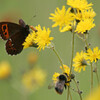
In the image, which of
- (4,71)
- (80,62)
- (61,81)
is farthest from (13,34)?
(4,71)

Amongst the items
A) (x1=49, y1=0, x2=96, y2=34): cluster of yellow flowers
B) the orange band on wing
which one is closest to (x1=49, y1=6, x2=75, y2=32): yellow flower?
(x1=49, y1=0, x2=96, y2=34): cluster of yellow flowers

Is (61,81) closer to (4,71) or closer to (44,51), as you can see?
(4,71)

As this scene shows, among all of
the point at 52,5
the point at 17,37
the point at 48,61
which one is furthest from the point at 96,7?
the point at 17,37

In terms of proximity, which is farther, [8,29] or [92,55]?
[8,29]

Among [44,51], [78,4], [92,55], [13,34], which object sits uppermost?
[44,51]

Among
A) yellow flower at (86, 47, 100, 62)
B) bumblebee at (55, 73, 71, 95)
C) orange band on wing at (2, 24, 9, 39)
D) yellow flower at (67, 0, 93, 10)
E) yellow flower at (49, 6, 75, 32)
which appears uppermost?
orange band on wing at (2, 24, 9, 39)

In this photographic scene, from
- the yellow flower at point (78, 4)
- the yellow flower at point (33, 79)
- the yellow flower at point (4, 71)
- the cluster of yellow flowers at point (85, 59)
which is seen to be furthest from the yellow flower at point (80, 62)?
the yellow flower at point (4, 71)

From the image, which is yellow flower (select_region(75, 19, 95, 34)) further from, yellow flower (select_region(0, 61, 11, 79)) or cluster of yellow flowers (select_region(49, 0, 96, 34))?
yellow flower (select_region(0, 61, 11, 79))
